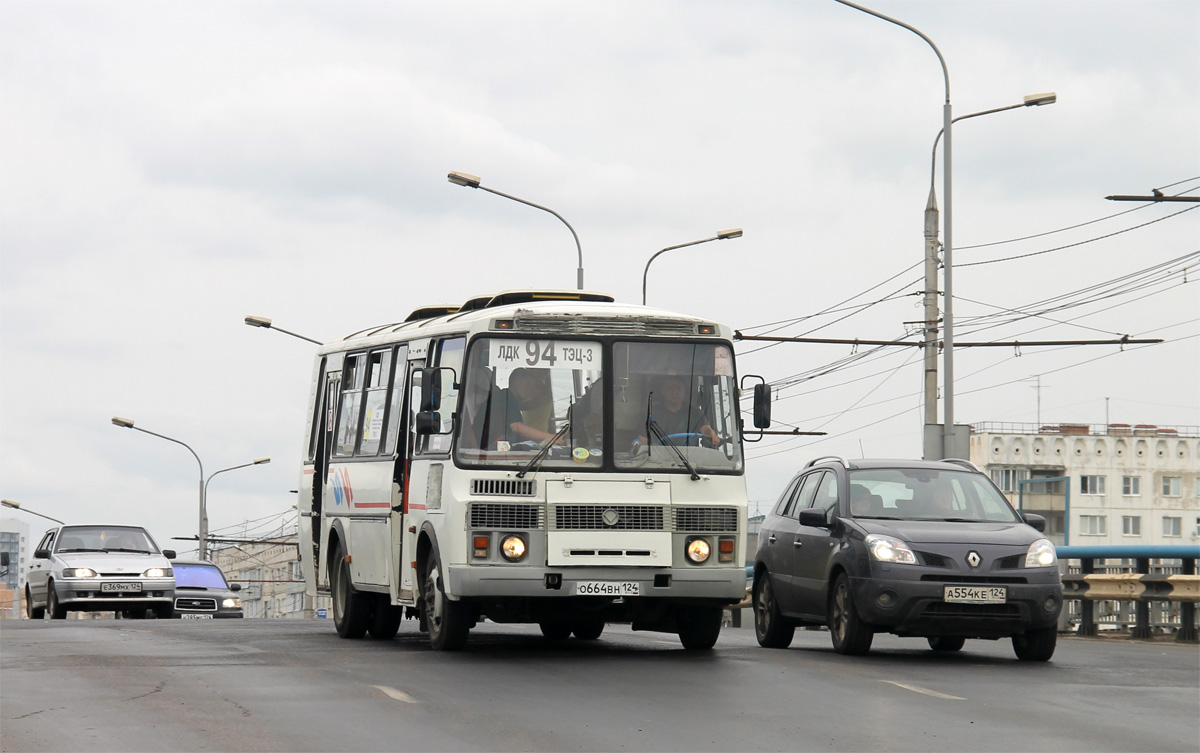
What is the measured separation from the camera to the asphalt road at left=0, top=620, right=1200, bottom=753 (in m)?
10.2

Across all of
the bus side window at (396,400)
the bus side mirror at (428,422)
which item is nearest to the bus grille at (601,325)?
the bus side mirror at (428,422)

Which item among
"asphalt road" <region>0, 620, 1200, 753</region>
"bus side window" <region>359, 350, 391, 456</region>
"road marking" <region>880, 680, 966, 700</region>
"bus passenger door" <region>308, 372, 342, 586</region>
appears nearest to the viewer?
"asphalt road" <region>0, 620, 1200, 753</region>

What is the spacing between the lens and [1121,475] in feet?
395

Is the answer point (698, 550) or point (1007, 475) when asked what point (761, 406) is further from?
point (1007, 475)

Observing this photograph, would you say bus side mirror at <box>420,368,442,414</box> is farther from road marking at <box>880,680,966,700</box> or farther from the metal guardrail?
the metal guardrail

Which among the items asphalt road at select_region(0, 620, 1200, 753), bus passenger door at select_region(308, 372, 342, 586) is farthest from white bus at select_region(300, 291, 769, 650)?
bus passenger door at select_region(308, 372, 342, 586)

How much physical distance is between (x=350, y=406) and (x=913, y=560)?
249 inches

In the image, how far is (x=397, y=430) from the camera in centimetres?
1705

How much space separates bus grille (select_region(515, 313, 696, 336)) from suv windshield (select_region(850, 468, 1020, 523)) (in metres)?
2.26

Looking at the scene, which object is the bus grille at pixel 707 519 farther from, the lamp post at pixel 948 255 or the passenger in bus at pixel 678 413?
the lamp post at pixel 948 255

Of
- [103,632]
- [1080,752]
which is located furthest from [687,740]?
[103,632]

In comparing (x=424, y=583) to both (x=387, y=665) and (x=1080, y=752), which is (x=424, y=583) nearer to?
(x=387, y=665)

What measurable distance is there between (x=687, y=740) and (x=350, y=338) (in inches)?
415

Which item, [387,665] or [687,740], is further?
[387,665]
